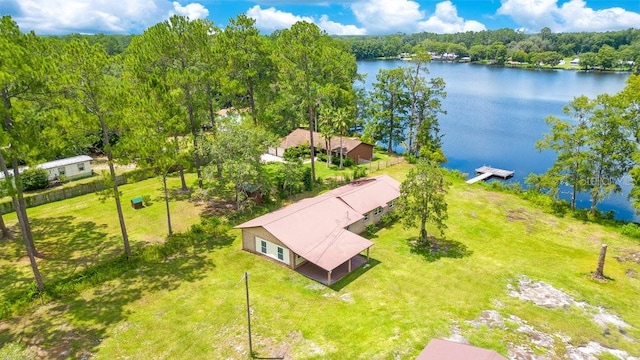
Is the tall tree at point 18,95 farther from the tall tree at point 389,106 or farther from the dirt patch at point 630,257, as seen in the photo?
the tall tree at point 389,106

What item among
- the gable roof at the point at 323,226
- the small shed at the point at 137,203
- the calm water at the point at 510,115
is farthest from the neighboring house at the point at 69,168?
the calm water at the point at 510,115

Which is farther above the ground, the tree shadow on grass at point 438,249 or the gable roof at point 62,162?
the gable roof at point 62,162

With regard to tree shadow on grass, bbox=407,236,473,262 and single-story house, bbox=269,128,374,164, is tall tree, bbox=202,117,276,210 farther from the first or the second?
single-story house, bbox=269,128,374,164

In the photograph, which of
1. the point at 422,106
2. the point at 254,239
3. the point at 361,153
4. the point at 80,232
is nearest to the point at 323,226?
the point at 254,239

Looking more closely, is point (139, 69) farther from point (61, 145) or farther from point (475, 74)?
point (475, 74)

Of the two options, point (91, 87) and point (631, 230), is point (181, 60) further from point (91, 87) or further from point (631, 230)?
point (631, 230)

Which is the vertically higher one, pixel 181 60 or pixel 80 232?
pixel 181 60
